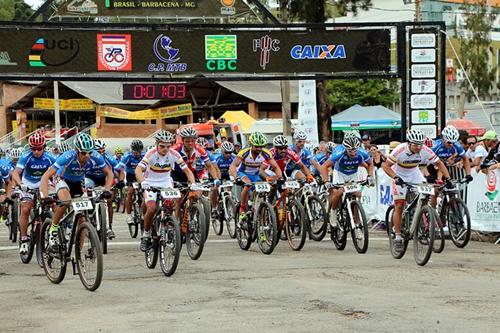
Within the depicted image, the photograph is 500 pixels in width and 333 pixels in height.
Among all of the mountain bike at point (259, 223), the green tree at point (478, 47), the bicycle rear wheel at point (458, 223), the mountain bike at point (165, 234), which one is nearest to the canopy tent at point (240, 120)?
the green tree at point (478, 47)

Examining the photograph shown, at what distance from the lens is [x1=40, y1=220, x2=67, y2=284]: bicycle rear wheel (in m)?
10.9

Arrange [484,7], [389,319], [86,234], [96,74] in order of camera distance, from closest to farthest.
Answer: [389,319], [86,234], [96,74], [484,7]

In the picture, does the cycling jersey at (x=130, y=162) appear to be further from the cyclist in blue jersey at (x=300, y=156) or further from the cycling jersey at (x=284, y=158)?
the cycling jersey at (x=284, y=158)

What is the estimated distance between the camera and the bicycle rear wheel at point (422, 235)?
12.3 meters

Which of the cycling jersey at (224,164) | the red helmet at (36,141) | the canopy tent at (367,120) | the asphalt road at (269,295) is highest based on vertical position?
the canopy tent at (367,120)

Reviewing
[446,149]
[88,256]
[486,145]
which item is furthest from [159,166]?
[486,145]

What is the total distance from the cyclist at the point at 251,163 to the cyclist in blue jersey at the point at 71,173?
364 cm

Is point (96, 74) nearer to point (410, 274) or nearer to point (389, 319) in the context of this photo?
point (410, 274)

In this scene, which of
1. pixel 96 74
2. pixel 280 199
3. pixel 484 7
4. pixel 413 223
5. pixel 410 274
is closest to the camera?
pixel 410 274

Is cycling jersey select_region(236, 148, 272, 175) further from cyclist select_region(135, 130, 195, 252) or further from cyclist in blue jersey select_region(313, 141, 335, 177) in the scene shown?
cyclist in blue jersey select_region(313, 141, 335, 177)

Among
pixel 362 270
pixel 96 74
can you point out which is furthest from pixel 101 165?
pixel 96 74

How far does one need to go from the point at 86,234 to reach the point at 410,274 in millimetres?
4118

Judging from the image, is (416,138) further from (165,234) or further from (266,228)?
(165,234)

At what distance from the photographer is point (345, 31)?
21141 millimetres
